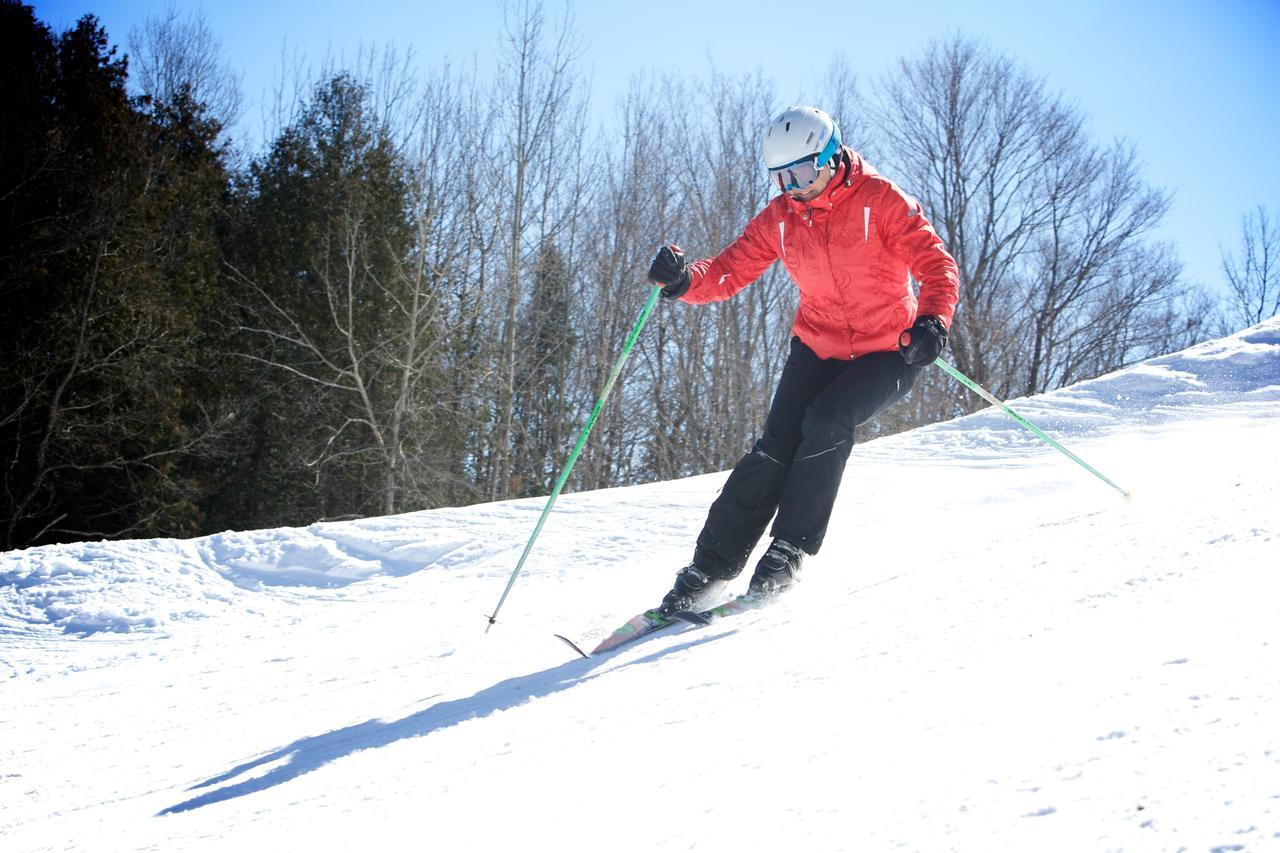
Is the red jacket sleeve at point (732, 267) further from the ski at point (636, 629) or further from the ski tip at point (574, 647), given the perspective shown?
the ski tip at point (574, 647)

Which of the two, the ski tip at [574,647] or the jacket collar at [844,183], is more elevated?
the jacket collar at [844,183]

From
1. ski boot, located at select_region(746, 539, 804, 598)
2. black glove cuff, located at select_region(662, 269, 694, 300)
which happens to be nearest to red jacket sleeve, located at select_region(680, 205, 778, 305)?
black glove cuff, located at select_region(662, 269, 694, 300)

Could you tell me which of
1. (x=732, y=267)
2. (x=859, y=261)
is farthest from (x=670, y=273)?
(x=859, y=261)

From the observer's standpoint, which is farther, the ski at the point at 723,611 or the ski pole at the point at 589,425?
the ski pole at the point at 589,425

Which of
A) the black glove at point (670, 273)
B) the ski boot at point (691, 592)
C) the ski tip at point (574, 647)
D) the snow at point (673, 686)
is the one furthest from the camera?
the black glove at point (670, 273)

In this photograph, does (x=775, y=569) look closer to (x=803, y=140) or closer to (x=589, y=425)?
(x=589, y=425)

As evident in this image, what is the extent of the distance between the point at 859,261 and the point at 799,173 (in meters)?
0.40

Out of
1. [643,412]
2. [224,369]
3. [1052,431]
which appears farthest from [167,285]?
[1052,431]

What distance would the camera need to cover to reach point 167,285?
16844 mm

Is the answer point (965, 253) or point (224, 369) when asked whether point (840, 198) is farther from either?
point (965, 253)

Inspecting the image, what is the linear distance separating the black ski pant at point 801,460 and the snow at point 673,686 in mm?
298

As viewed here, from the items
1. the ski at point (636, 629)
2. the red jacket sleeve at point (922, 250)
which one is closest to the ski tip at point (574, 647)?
the ski at point (636, 629)

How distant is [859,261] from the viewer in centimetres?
350

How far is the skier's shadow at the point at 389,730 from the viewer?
2.38 meters
